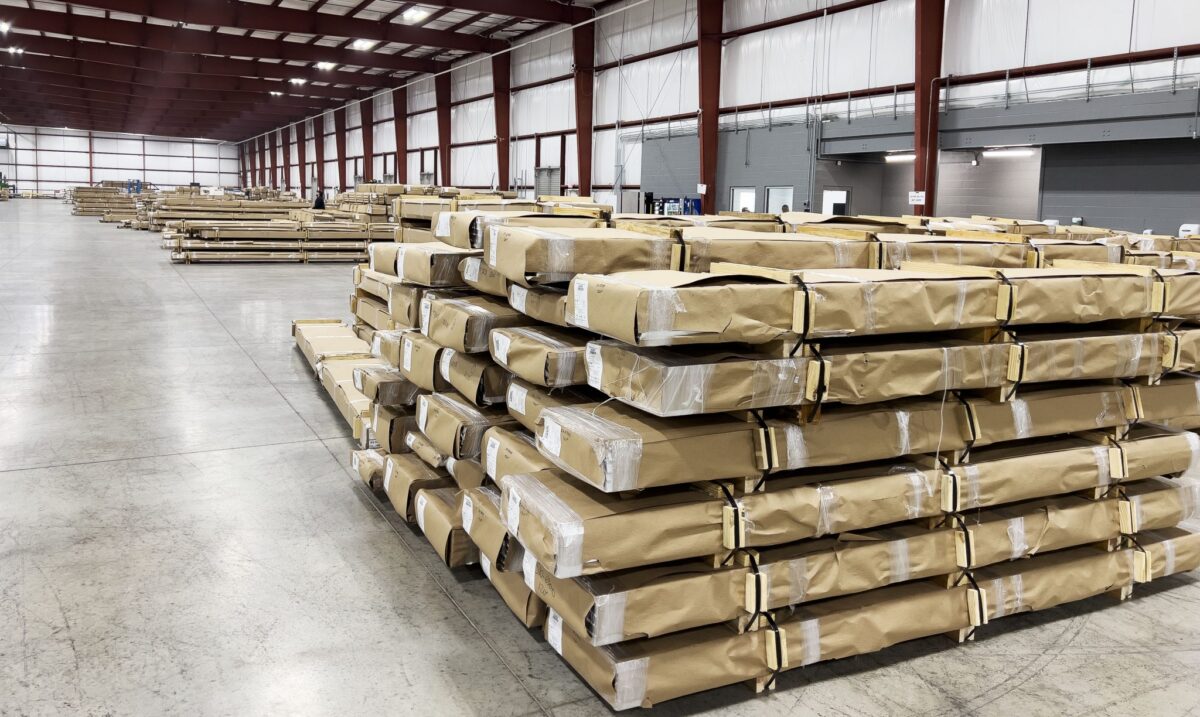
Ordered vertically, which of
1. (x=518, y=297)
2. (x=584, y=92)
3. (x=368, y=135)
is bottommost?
(x=518, y=297)

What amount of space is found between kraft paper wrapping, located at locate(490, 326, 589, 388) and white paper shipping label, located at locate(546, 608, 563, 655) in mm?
803

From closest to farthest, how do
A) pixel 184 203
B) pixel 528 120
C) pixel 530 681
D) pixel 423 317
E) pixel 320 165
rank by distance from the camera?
pixel 530 681 → pixel 423 317 → pixel 184 203 → pixel 528 120 → pixel 320 165

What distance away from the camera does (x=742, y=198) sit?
668 inches

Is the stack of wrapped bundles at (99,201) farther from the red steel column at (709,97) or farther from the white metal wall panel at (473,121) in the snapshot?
the red steel column at (709,97)

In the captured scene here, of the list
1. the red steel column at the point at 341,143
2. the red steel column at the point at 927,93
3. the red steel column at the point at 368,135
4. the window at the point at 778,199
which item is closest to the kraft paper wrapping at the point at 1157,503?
the red steel column at the point at 927,93

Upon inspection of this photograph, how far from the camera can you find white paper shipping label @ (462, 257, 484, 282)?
3908 millimetres

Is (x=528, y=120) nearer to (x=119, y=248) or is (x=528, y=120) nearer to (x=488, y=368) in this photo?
(x=119, y=248)

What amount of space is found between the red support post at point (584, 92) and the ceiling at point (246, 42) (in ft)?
1.80

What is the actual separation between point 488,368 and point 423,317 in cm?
67

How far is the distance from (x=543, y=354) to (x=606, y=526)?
750 mm

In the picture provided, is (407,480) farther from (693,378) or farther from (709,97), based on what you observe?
(709,97)

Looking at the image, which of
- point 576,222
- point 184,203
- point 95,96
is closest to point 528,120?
point 184,203

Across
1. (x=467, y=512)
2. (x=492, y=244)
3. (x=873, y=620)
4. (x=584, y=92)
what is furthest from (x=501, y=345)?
(x=584, y=92)

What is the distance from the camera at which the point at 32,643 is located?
3.04 meters
